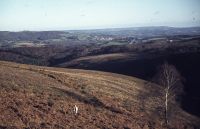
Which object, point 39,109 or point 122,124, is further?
point 122,124

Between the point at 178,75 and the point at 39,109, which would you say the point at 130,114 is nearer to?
the point at 39,109

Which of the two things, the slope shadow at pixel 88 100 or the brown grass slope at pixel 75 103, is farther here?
the slope shadow at pixel 88 100

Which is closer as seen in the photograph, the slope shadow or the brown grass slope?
the brown grass slope

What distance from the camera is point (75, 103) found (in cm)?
3894

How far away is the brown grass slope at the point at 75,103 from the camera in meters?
31.8

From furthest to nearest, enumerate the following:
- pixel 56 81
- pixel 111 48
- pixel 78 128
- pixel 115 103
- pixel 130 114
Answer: pixel 111 48
pixel 56 81
pixel 115 103
pixel 130 114
pixel 78 128

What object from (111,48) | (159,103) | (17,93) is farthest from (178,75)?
(111,48)

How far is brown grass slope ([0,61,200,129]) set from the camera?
31750mm

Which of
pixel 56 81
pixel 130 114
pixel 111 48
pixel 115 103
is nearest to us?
pixel 130 114

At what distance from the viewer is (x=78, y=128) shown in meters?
31.8

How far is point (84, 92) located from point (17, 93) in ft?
36.6

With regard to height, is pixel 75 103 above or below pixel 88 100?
above

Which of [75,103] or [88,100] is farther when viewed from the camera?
[88,100]

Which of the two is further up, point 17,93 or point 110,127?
point 17,93
